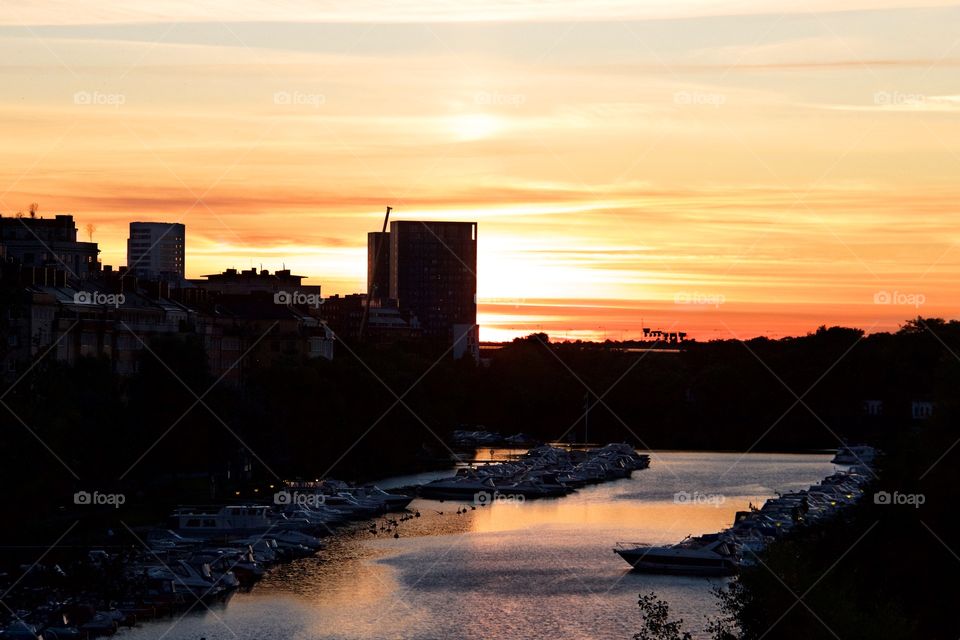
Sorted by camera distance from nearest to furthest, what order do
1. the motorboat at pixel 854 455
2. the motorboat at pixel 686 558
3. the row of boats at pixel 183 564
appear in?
the row of boats at pixel 183 564 → the motorboat at pixel 686 558 → the motorboat at pixel 854 455

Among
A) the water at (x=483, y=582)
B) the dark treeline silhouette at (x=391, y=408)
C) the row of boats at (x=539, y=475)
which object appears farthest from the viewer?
the row of boats at (x=539, y=475)

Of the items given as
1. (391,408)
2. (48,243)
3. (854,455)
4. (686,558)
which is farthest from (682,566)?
(48,243)

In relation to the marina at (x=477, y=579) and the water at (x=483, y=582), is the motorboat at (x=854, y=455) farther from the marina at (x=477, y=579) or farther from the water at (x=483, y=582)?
the water at (x=483, y=582)

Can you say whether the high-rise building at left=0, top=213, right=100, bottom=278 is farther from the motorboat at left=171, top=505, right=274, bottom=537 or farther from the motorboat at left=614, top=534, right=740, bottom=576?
the motorboat at left=614, top=534, right=740, bottom=576

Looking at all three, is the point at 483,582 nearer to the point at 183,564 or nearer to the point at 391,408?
the point at 183,564

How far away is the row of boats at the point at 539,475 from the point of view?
83.3m

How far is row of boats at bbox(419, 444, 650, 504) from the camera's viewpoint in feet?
273

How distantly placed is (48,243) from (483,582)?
190 ft

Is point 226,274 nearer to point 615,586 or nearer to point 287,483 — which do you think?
point 287,483

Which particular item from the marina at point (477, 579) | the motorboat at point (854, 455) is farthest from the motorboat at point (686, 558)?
the motorboat at point (854, 455)

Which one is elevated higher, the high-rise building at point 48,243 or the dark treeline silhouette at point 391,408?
the high-rise building at point 48,243

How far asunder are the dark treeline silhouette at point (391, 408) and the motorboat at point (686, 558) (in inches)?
425

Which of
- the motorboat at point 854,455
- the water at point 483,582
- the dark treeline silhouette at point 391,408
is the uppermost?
the dark treeline silhouette at point 391,408

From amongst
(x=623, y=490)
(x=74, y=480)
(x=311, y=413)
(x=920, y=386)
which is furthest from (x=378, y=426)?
(x=920, y=386)
